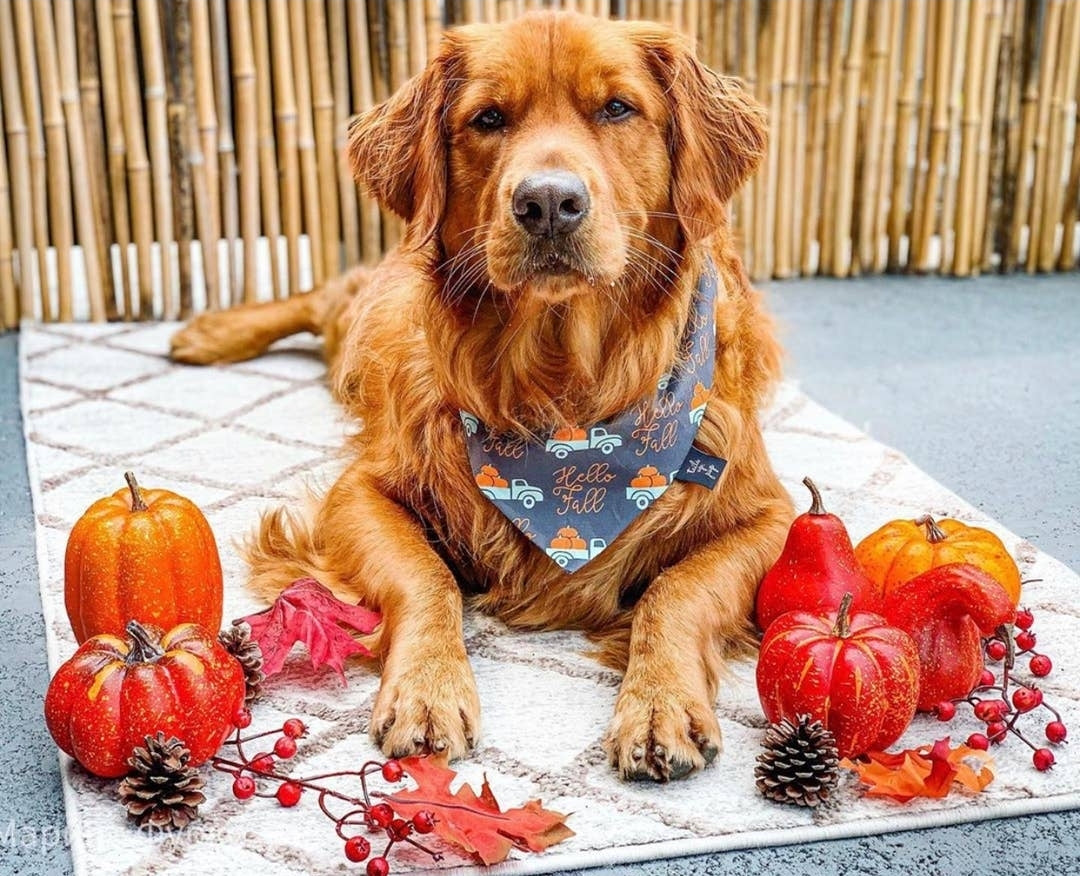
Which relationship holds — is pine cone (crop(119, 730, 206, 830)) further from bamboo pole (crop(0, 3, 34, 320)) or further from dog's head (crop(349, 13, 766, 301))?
bamboo pole (crop(0, 3, 34, 320))

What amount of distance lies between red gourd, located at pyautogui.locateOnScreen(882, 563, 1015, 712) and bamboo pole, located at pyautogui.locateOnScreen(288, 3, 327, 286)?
3146mm

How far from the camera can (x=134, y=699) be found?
191cm

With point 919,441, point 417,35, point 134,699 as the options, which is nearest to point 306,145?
point 417,35

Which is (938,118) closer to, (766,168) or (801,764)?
(766,168)

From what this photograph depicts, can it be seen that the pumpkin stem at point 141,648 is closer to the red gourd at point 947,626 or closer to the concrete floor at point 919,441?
the concrete floor at point 919,441

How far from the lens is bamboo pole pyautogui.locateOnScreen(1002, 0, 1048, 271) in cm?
541

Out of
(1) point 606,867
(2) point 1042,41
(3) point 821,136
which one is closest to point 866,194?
(3) point 821,136

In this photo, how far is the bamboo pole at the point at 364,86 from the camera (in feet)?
16.0

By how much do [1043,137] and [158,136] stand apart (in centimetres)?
364

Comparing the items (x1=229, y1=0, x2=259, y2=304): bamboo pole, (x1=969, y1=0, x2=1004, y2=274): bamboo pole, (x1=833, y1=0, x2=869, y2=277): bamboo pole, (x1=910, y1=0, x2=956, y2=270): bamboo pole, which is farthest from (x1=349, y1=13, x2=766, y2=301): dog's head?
(x1=969, y1=0, x2=1004, y2=274): bamboo pole

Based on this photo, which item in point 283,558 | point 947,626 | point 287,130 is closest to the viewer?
point 947,626

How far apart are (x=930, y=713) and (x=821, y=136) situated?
3.69 metres

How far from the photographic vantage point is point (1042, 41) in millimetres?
5391

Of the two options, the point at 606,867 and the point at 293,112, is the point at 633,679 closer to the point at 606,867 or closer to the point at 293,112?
the point at 606,867
